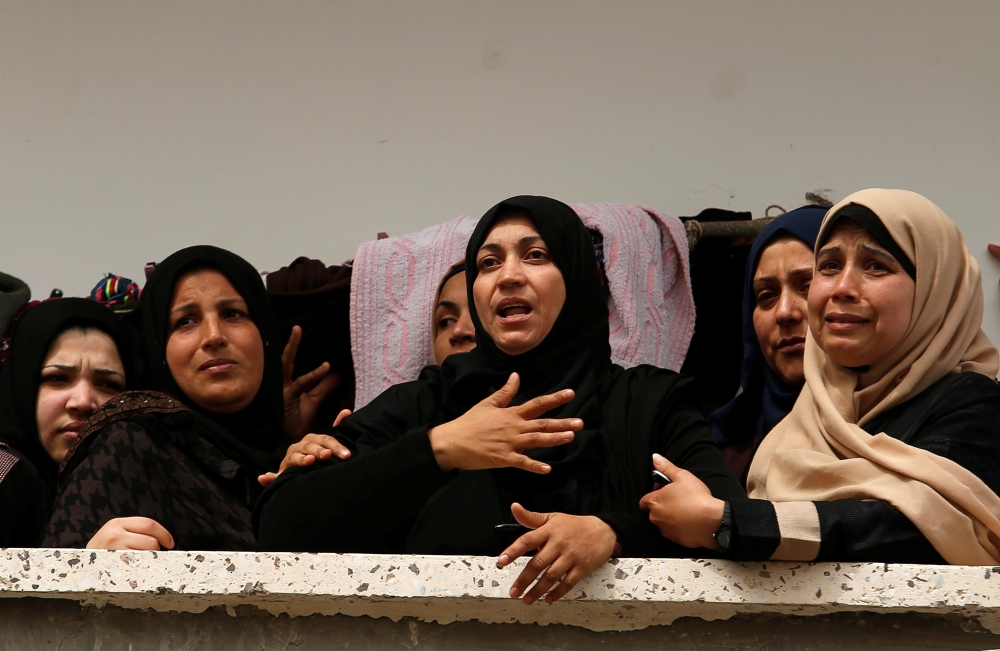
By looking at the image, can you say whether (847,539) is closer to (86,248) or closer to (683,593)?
(683,593)

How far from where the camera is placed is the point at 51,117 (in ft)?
12.7

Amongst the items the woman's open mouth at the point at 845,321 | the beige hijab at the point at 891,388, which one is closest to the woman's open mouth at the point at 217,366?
the beige hijab at the point at 891,388

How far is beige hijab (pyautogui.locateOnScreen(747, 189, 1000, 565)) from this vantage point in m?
1.74

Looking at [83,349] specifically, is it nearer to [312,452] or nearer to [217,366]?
[217,366]

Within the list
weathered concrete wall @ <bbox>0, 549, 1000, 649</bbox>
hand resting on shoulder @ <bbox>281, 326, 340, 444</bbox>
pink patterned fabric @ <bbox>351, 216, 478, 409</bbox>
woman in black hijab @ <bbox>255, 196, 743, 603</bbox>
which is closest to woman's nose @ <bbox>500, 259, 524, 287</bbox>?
woman in black hijab @ <bbox>255, 196, 743, 603</bbox>

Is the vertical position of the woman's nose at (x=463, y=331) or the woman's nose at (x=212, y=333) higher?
the woman's nose at (x=212, y=333)

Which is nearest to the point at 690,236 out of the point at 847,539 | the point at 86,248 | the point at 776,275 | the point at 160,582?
the point at 776,275

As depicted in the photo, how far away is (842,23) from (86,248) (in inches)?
93.0

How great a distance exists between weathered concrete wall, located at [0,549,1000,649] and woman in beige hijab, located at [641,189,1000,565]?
6cm

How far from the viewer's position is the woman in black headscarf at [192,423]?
2.11 m

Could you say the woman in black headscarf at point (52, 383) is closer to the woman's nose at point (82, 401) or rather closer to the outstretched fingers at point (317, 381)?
the woman's nose at point (82, 401)

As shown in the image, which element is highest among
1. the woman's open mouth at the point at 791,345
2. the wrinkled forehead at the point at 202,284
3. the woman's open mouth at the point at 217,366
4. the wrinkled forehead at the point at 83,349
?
the wrinkled forehead at the point at 202,284

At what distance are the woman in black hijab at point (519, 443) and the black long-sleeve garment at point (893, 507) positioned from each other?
0.56ft

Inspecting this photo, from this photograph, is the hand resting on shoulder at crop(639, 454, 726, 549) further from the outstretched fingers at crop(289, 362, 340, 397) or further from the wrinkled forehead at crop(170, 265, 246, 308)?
the outstretched fingers at crop(289, 362, 340, 397)
